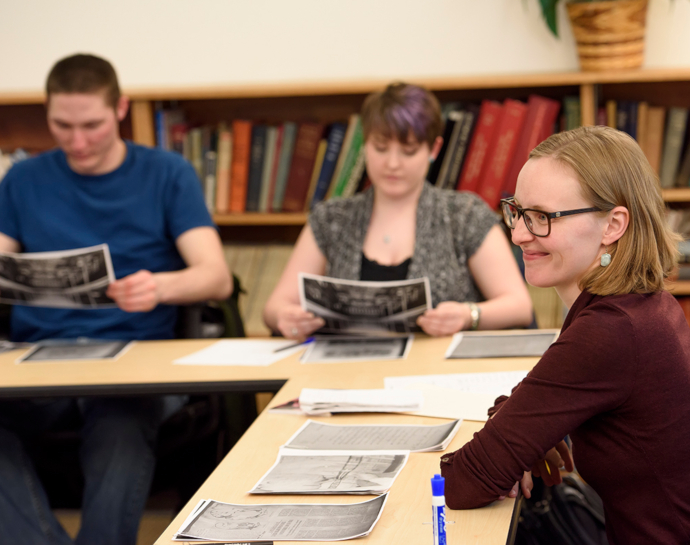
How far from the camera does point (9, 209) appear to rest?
7.14 feet

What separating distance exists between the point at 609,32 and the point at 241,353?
167 centimetres

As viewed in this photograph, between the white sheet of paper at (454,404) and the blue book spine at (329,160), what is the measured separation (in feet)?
4.91

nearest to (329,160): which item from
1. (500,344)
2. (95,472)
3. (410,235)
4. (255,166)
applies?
(255,166)

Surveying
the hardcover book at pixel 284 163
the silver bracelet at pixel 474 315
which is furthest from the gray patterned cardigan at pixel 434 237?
the hardcover book at pixel 284 163

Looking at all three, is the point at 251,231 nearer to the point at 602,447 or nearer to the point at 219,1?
the point at 219,1

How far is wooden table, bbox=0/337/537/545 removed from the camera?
0.94m

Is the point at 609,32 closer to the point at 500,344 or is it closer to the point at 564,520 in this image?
the point at 500,344

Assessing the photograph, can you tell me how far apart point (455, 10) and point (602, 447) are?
223 centimetres

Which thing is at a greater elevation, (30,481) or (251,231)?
(251,231)

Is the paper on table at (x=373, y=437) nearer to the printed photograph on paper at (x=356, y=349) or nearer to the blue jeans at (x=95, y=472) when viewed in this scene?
the printed photograph on paper at (x=356, y=349)

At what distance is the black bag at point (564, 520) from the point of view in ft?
4.75

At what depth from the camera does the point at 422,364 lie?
1.60 meters

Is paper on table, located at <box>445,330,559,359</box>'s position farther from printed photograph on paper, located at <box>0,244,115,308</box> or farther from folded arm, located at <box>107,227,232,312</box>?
printed photograph on paper, located at <box>0,244,115,308</box>

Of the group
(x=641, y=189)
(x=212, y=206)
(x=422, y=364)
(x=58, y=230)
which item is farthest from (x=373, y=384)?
(x=212, y=206)
